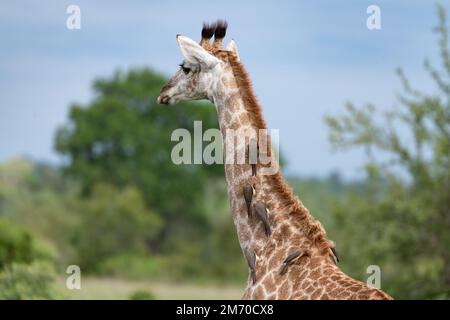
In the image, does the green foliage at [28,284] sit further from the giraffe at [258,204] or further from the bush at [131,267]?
the bush at [131,267]

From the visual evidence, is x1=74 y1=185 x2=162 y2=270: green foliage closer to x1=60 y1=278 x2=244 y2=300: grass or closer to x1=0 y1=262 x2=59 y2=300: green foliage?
x1=60 y1=278 x2=244 y2=300: grass

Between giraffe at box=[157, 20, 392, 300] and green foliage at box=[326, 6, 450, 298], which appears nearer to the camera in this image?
giraffe at box=[157, 20, 392, 300]

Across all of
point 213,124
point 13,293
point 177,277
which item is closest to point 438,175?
point 13,293

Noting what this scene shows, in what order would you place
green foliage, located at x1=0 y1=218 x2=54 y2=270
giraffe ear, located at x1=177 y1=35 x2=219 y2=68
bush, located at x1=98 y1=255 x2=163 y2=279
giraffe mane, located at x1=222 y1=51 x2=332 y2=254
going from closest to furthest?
giraffe mane, located at x1=222 y1=51 x2=332 y2=254, giraffe ear, located at x1=177 y1=35 x2=219 y2=68, green foliage, located at x1=0 y1=218 x2=54 y2=270, bush, located at x1=98 y1=255 x2=163 y2=279

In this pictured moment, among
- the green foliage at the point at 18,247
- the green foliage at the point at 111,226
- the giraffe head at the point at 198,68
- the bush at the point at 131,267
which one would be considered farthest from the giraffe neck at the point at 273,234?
the green foliage at the point at 111,226

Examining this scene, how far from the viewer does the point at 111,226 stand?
5675 cm

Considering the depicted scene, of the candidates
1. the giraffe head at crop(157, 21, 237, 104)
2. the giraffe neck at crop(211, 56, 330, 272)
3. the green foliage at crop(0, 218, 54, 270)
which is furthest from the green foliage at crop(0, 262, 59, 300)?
the giraffe neck at crop(211, 56, 330, 272)

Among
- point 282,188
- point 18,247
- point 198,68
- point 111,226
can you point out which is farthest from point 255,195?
point 111,226

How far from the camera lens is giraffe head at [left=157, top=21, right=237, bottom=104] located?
9.92 metres

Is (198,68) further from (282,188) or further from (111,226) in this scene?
(111,226)

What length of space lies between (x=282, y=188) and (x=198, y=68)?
181 centimetres

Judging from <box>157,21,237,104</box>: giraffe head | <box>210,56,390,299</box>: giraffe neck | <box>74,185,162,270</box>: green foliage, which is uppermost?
<box>157,21,237,104</box>: giraffe head
